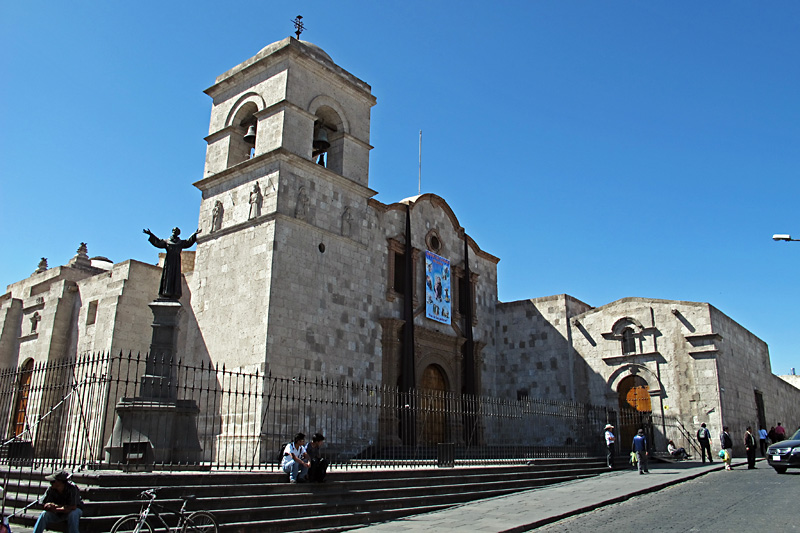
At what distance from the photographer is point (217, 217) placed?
20.1m

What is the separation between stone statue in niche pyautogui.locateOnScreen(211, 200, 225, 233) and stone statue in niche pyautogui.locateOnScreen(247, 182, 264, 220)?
1479 mm

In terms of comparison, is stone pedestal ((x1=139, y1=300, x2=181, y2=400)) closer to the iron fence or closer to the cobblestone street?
the iron fence

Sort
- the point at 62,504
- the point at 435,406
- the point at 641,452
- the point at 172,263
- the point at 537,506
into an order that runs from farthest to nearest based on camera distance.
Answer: the point at 435,406
the point at 641,452
the point at 172,263
the point at 537,506
the point at 62,504

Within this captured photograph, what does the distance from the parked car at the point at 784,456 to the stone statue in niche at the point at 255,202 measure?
594 inches

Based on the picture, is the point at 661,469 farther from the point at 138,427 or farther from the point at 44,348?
the point at 44,348

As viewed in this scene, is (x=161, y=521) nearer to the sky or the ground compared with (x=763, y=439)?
nearer to the ground

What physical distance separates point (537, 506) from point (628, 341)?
1424 cm

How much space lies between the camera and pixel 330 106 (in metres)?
21.0

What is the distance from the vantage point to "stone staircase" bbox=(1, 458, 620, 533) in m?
8.38

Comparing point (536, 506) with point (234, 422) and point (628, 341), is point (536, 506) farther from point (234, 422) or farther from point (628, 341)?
point (628, 341)

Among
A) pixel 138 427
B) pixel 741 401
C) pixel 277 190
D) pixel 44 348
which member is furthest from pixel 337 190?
pixel 741 401

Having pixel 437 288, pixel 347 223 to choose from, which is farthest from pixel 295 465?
pixel 437 288

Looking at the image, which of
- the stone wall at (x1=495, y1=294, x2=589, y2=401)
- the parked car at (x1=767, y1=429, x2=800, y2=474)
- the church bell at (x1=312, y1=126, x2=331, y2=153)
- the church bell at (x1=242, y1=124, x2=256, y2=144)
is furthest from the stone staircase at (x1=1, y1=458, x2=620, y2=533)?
the stone wall at (x1=495, y1=294, x2=589, y2=401)

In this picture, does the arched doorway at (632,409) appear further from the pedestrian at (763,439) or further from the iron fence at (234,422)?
the pedestrian at (763,439)
